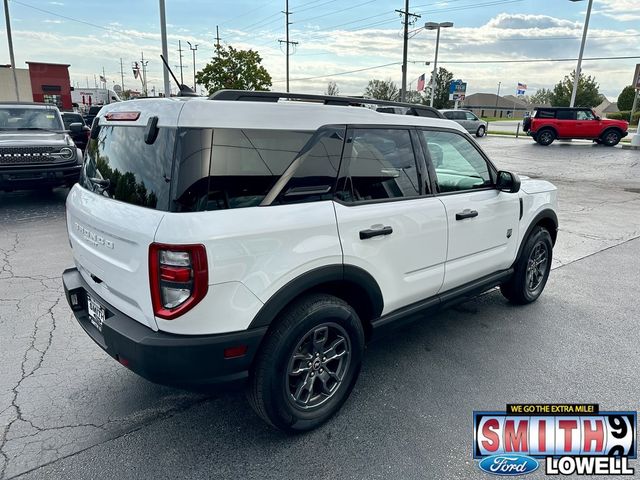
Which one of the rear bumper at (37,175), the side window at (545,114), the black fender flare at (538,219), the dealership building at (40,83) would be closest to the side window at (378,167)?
the black fender flare at (538,219)

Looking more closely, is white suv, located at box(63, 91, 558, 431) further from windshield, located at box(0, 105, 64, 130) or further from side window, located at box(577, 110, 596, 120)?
side window, located at box(577, 110, 596, 120)

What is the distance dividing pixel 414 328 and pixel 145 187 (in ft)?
8.71

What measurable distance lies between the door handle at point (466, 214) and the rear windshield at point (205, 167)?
1.18m

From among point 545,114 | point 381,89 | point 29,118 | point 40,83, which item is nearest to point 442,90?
point 381,89

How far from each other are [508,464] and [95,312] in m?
2.47

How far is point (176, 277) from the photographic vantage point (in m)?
2.01

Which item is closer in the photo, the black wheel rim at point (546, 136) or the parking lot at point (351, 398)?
the parking lot at point (351, 398)

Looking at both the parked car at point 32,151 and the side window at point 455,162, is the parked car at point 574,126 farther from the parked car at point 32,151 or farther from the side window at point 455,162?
the side window at point 455,162

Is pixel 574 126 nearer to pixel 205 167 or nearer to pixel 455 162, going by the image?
pixel 455 162

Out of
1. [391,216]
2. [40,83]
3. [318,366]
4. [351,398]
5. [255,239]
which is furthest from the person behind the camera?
[40,83]

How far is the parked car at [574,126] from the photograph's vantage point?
23359 millimetres

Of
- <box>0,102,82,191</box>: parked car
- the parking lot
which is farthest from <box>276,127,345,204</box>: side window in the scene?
<box>0,102,82,191</box>: parked car

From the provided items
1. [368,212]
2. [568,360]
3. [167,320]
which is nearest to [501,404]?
[568,360]

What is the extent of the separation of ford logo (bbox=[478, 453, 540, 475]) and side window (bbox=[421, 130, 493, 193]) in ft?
5.76
